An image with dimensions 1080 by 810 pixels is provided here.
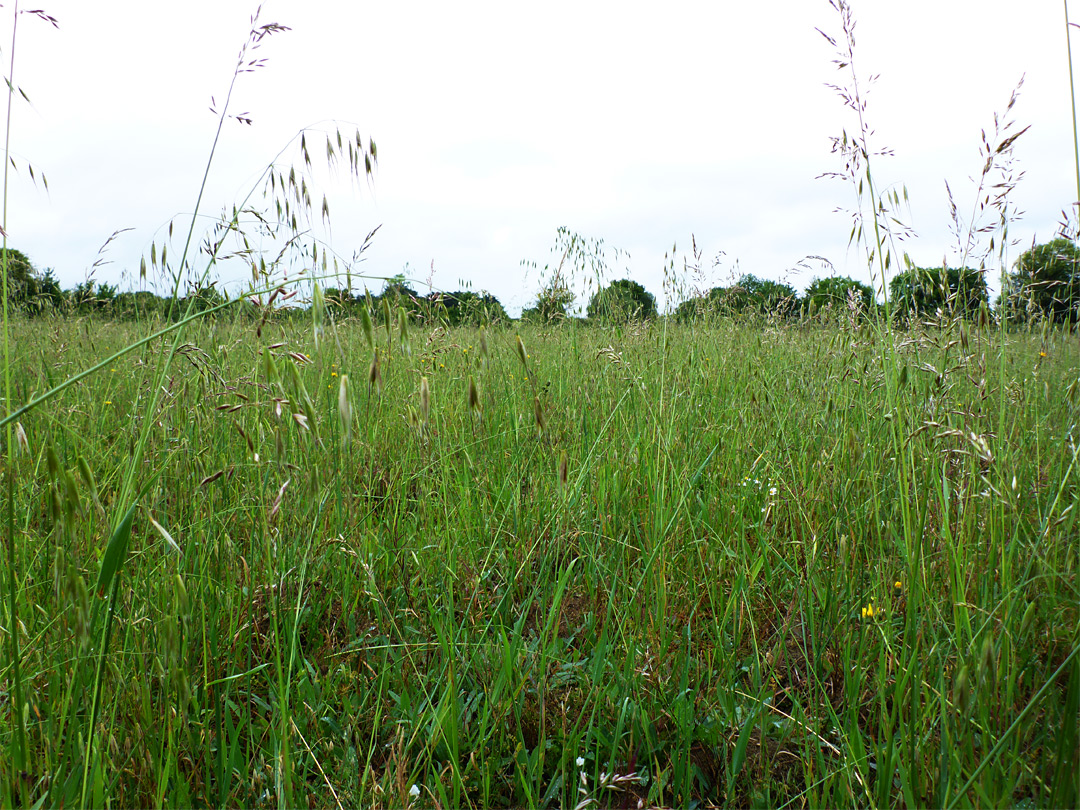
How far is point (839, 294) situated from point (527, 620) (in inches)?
82.0

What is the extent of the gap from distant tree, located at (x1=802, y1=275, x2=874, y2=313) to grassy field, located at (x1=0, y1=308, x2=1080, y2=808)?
0.91 feet

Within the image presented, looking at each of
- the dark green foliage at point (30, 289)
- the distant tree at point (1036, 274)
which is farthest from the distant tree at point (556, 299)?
the dark green foliage at point (30, 289)

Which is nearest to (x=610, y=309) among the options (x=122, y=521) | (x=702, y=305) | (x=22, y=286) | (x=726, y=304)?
(x=702, y=305)

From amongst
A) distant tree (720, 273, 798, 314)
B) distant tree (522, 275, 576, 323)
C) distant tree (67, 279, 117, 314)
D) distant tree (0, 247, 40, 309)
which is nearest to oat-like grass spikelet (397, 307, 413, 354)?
distant tree (522, 275, 576, 323)

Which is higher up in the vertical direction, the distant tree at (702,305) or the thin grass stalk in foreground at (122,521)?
the distant tree at (702,305)

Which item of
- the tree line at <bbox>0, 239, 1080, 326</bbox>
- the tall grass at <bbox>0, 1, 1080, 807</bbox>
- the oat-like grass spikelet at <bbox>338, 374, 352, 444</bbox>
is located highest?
the tree line at <bbox>0, 239, 1080, 326</bbox>

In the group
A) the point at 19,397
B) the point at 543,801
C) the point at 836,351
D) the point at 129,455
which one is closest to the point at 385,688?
the point at 543,801

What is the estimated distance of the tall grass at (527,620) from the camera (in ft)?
3.35

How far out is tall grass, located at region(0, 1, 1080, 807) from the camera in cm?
102

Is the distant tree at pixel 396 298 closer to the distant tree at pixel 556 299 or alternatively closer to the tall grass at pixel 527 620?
the tall grass at pixel 527 620

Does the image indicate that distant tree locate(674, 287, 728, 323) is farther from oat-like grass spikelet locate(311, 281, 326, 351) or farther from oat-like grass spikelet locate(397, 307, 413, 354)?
oat-like grass spikelet locate(311, 281, 326, 351)

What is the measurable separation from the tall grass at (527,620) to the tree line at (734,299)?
192 mm

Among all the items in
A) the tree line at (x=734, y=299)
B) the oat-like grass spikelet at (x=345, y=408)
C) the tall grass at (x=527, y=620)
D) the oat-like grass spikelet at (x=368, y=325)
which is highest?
the tree line at (x=734, y=299)

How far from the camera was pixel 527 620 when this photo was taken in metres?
1.56
